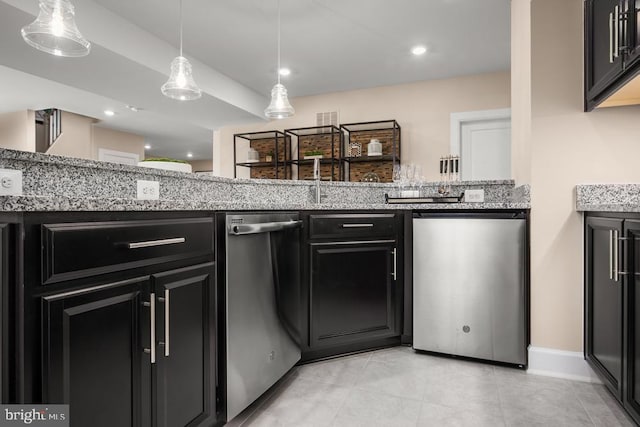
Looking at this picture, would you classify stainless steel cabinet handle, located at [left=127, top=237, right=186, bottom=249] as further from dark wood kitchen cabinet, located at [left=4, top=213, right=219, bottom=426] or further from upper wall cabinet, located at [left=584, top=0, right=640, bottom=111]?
upper wall cabinet, located at [left=584, top=0, right=640, bottom=111]

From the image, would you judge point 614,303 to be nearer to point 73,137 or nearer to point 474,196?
point 474,196

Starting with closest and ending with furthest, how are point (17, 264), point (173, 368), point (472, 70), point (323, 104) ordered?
point (17, 264) → point (173, 368) → point (472, 70) → point (323, 104)

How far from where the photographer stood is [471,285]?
2.18 m

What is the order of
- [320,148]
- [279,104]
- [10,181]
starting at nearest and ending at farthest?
[10,181], [279,104], [320,148]

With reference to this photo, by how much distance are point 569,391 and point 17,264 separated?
230 cm

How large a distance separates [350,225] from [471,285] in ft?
2.64

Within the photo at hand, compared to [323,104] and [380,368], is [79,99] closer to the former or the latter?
[323,104]

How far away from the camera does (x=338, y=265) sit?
217cm

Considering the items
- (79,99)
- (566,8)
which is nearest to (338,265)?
(566,8)

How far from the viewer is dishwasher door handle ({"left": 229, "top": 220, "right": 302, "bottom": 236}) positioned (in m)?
1.45

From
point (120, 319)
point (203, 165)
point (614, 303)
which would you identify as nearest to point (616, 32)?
point (614, 303)

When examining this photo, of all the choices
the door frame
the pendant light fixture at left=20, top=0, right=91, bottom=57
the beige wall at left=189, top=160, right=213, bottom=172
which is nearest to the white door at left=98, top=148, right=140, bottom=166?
the beige wall at left=189, top=160, right=213, bottom=172

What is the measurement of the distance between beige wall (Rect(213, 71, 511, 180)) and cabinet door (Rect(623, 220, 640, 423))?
3.36 meters

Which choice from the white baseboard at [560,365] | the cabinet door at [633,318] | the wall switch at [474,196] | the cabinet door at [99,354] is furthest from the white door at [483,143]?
the cabinet door at [99,354]
